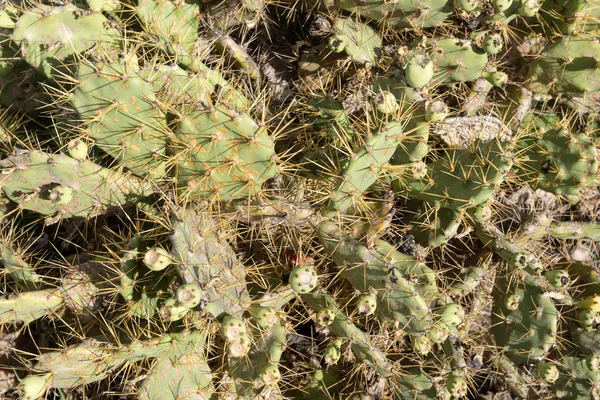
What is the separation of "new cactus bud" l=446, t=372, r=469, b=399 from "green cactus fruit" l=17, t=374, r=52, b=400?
167cm

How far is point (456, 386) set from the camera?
2525 mm

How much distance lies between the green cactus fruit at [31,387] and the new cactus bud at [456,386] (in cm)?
167

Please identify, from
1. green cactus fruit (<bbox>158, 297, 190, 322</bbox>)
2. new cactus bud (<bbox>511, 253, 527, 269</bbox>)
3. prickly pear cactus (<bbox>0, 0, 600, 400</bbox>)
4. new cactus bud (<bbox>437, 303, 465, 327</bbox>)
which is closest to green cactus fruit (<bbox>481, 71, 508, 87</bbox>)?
prickly pear cactus (<bbox>0, 0, 600, 400</bbox>)

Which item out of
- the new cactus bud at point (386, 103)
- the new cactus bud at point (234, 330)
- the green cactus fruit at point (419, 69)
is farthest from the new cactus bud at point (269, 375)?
the green cactus fruit at point (419, 69)

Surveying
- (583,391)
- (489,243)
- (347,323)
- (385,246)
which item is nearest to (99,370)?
(347,323)

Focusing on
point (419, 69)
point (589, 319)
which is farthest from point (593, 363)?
point (419, 69)

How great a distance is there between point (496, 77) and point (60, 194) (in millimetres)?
2050

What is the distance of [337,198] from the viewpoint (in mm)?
2395

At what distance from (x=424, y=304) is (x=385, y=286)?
0.57 ft

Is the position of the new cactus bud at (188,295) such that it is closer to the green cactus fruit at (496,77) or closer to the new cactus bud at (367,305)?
the new cactus bud at (367,305)

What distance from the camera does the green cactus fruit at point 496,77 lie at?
9.23ft

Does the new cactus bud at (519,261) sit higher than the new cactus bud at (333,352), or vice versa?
the new cactus bud at (519,261)

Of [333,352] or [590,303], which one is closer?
[333,352]

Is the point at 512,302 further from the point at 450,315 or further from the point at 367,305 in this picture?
the point at 367,305
